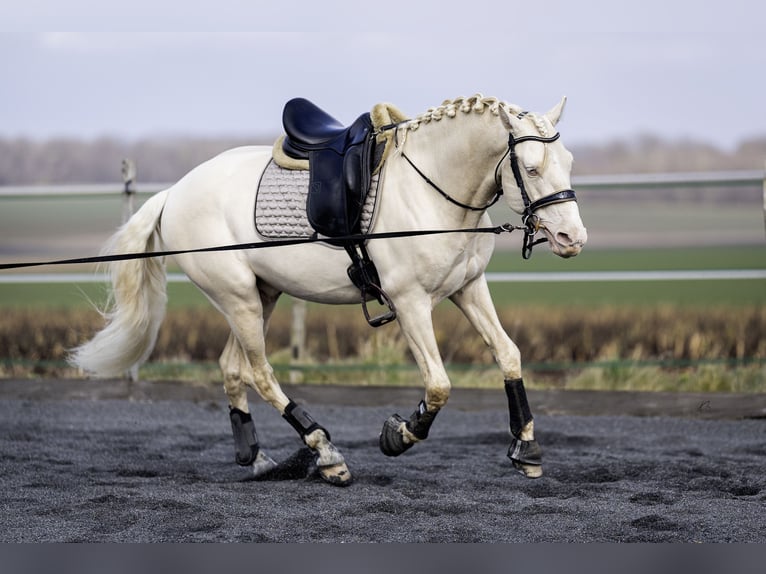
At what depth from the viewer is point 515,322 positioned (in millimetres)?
8188

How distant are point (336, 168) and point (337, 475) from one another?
1396mm

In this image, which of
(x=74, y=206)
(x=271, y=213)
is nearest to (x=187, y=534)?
(x=271, y=213)

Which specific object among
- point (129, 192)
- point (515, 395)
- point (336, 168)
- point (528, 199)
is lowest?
Answer: point (515, 395)

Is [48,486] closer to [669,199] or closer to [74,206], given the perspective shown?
[74,206]

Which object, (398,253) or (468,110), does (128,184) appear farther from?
(468,110)

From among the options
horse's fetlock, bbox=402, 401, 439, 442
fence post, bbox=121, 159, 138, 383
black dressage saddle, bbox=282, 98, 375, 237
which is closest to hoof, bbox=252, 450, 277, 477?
horse's fetlock, bbox=402, 401, 439, 442

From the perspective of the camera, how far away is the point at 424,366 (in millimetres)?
4109

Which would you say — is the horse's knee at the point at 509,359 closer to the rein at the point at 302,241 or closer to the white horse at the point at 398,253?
the white horse at the point at 398,253

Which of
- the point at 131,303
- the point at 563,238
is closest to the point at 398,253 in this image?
the point at 563,238

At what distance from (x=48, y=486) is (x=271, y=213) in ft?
5.31

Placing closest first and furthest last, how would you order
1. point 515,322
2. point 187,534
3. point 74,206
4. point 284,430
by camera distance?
point 187,534, point 284,430, point 515,322, point 74,206

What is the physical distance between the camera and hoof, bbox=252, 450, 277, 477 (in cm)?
466

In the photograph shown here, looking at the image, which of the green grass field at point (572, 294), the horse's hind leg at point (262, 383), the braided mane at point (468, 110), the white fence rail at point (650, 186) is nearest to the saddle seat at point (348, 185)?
the braided mane at point (468, 110)

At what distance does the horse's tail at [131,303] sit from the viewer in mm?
4973
